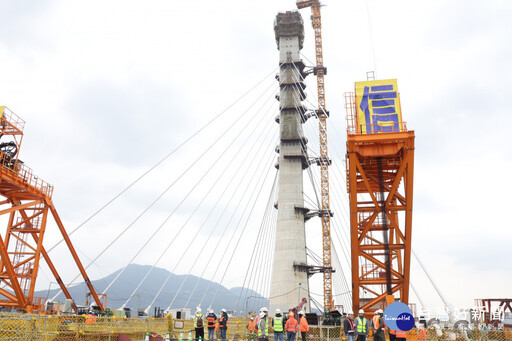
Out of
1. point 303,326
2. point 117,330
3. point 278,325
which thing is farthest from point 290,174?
point 278,325

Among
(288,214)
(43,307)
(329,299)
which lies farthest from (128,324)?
(329,299)

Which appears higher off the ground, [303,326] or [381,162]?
[381,162]

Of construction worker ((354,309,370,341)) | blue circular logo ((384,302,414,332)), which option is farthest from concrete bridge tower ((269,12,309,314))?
blue circular logo ((384,302,414,332))

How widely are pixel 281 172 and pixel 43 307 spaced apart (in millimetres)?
30097

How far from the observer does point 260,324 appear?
17703mm

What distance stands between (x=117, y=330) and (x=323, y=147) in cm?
4861

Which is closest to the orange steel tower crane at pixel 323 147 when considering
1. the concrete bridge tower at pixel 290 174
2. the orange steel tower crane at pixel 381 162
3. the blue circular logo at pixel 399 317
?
the concrete bridge tower at pixel 290 174

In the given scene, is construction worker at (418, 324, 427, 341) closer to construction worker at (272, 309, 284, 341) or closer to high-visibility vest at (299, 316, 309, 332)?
high-visibility vest at (299, 316, 309, 332)

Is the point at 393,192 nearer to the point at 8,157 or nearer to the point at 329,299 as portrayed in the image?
the point at 8,157

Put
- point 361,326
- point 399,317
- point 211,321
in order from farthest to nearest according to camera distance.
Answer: point 211,321, point 361,326, point 399,317

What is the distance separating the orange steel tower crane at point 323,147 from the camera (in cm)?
5962

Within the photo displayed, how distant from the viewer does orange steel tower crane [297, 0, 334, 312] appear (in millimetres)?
59625

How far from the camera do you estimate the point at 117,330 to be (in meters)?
22.3

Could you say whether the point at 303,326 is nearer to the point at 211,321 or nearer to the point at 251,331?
the point at 211,321
